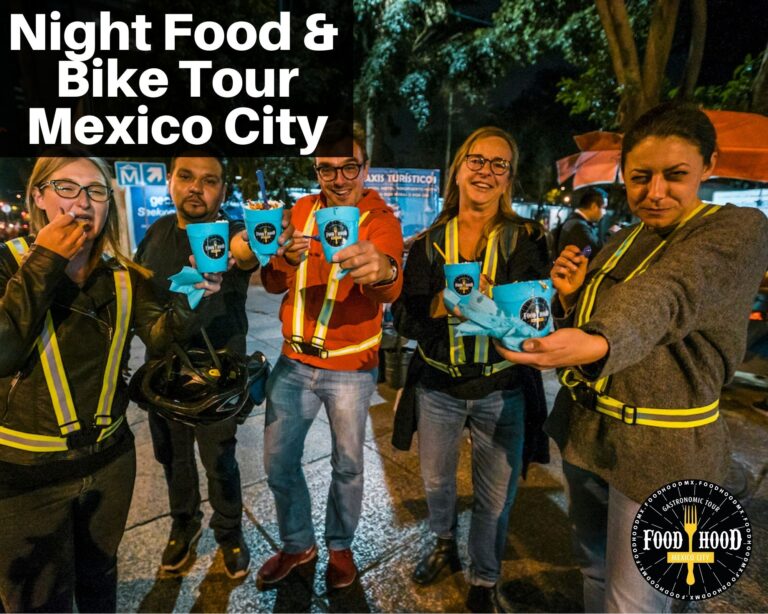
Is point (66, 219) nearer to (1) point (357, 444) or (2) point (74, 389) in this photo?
(2) point (74, 389)

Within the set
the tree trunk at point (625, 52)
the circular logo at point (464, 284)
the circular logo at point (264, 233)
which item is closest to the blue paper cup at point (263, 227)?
the circular logo at point (264, 233)

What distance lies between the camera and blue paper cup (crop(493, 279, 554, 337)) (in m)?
1.27

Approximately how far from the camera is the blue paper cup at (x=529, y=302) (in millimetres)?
1269

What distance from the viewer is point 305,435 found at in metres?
2.41

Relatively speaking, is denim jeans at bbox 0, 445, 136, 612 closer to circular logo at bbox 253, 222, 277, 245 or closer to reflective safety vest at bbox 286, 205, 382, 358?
reflective safety vest at bbox 286, 205, 382, 358

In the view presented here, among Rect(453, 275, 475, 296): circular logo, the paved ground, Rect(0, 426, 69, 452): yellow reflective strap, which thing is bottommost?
the paved ground

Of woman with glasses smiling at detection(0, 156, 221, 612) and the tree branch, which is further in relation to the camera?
the tree branch

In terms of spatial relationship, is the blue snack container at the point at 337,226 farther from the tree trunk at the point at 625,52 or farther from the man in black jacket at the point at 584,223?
the man in black jacket at the point at 584,223

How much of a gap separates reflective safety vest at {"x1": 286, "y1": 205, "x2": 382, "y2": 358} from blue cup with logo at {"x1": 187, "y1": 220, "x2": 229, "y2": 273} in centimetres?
47

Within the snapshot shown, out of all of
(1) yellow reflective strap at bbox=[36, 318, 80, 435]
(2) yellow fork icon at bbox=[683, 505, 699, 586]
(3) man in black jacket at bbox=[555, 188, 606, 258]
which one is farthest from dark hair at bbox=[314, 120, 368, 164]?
(3) man in black jacket at bbox=[555, 188, 606, 258]

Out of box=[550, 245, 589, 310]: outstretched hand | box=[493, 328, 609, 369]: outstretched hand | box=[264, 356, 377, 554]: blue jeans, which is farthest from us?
box=[264, 356, 377, 554]: blue jeans

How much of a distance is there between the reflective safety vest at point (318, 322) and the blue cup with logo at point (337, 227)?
1.74 ft

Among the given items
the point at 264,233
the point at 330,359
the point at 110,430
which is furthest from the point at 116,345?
the point at 330,359

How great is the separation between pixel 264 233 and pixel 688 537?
2.04 m
